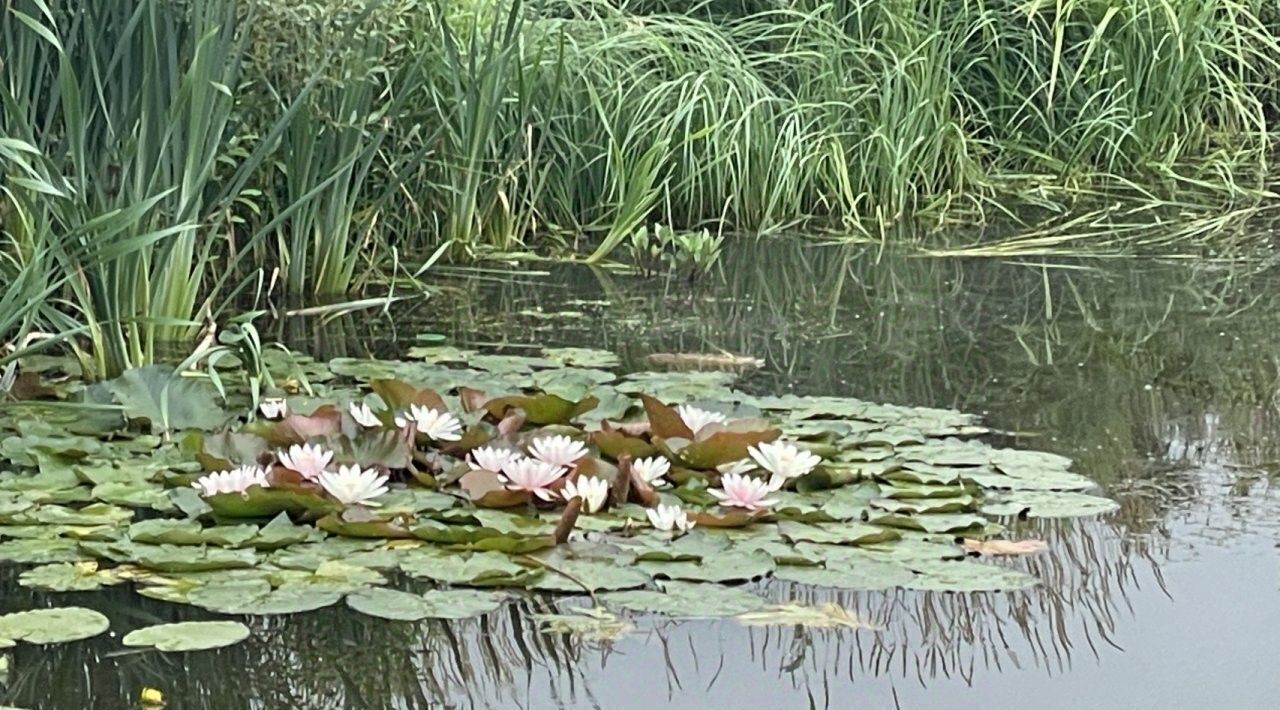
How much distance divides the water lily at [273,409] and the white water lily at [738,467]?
792mm

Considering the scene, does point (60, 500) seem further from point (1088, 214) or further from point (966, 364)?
point (1088, 214)

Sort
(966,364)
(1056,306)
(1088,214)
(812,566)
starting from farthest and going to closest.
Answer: (1088,214)
(1056,306)
(966,364)
(812,566)

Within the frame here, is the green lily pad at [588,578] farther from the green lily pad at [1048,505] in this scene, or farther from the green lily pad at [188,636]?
the green lily pad at [1048,505]

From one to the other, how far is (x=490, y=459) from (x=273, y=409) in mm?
539

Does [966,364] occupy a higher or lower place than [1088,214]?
lower

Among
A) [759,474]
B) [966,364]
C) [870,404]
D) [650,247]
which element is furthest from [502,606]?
[650,247]

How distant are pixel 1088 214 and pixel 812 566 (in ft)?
11.9

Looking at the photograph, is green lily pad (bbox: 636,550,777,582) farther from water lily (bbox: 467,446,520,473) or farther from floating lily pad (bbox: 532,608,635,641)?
water lily (bbox: 467,446,520,473)

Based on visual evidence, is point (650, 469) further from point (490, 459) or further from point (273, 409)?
point (273, 409)

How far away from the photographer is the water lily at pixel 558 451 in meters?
2.49

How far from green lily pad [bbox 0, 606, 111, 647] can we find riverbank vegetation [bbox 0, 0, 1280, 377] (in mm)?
858

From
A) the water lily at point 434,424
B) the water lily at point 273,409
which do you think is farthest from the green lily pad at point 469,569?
the water lily at point 273,409

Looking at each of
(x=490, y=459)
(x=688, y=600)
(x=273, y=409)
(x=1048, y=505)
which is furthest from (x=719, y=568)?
(x=273, y=409)

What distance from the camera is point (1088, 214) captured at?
18.1 feet
